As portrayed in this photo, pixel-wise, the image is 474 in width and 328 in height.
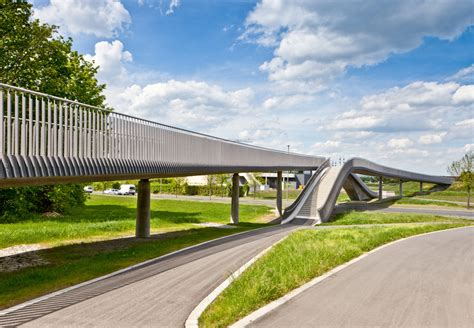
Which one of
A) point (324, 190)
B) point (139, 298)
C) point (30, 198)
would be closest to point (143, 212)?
point (139, 298)

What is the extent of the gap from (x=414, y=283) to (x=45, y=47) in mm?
24999

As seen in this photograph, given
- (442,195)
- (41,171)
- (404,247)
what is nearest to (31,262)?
A: (41,171)

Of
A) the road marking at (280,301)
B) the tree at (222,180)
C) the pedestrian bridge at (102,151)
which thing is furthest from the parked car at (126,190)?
the road marking at (280,301)

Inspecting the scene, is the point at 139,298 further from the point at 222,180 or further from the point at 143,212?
the point at 222,180

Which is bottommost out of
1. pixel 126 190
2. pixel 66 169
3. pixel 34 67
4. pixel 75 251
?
pixel 75 251

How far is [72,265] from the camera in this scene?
47.5 ft

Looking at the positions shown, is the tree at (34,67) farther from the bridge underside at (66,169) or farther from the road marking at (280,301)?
the road marking at (280,301)

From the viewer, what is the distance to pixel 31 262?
1617 cm

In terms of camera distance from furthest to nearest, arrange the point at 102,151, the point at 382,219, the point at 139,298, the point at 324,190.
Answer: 1. the point at 324,190
2. the point at 382,219
3. the point at 102,151
4. the point at 139,298

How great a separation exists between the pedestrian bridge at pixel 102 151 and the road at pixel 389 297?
27.3 ft

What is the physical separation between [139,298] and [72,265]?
5.88 meters

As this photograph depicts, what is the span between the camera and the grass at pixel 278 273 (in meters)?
8.46

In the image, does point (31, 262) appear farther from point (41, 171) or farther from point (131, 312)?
point (131, 312)

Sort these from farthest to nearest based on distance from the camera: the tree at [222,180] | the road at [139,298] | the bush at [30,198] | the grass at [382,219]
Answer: the tree at [222,180] → the grass at [382,219] → the bush at [30,198] → the road at [139,298]
